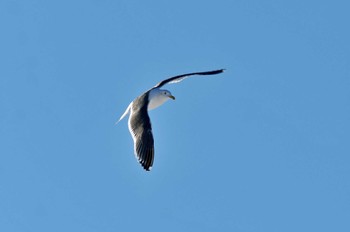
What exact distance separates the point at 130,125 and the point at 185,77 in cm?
523

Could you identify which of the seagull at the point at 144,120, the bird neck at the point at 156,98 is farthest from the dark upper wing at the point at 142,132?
the bird neck at the point at 156,98

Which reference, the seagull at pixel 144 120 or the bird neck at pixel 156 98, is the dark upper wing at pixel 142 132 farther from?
the bird neck at pixel 156 98

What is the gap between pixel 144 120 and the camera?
96.4 ft

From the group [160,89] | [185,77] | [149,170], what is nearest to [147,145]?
[149,170]

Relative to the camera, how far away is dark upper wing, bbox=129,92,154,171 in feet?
91.1

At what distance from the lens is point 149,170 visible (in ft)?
89.4

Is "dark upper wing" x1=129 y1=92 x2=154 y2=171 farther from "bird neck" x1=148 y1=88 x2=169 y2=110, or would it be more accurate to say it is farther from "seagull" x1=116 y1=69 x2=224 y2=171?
"bird neck" x1=148 y1=88 x2=169 y2=110

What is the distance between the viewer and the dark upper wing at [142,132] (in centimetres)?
2777

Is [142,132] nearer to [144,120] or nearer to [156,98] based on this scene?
[144,120]

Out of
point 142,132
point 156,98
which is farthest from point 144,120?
point 156,98

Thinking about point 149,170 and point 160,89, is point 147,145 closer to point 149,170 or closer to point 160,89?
point 149,170

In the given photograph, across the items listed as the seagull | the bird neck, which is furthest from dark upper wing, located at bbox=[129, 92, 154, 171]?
the bird neck

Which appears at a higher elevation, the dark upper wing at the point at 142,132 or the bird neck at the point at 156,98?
the bird neck at the point at 156,98

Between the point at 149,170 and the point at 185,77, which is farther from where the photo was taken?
the point at 185,77
